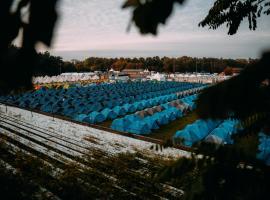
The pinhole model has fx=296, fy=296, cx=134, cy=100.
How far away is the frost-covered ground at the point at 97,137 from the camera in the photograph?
20.1m

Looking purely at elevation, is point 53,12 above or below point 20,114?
above

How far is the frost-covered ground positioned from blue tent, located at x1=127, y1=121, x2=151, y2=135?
3.81ft

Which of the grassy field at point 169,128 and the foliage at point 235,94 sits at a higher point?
the foliage at point 235,94

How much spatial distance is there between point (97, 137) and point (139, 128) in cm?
367

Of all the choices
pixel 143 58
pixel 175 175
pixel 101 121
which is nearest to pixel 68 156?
pixel 101 121

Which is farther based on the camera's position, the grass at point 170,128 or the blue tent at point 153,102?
the blue tent at point 153,102

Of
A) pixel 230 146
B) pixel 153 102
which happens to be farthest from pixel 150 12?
pixel 153 102

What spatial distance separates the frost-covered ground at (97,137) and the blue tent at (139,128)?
3.81 ft

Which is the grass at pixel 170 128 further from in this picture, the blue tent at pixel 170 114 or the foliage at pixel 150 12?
the foliage at pixel 150 12

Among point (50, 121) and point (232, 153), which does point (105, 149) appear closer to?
point (50, 121)

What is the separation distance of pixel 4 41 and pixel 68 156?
17823 millimetres

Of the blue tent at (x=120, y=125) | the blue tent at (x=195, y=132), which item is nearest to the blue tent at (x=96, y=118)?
the blue tent at (x=120, y=125)

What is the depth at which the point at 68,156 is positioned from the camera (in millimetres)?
18422

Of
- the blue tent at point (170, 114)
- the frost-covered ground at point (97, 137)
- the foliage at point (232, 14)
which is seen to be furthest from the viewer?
the blue tent at point (170, 114)
